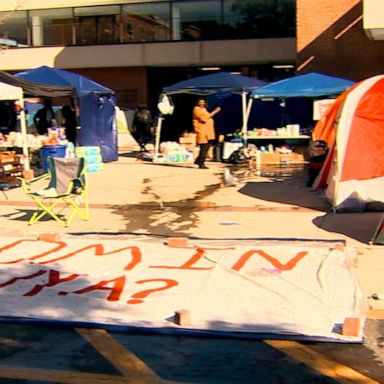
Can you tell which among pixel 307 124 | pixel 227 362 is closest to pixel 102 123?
pixel 307 124

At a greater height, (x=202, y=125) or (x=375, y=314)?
(x=202, y=125)

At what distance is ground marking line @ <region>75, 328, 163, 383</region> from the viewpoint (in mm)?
4414

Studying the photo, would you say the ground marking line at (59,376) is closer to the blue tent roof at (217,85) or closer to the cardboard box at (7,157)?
the cardboard box at (7,157)

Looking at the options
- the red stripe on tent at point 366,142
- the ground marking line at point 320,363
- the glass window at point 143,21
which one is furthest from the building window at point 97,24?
the ground marking line at point 320,363

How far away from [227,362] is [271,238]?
3.86 metres

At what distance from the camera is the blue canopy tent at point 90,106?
18000 mm

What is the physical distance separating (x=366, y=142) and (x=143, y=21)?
2238 centimetres

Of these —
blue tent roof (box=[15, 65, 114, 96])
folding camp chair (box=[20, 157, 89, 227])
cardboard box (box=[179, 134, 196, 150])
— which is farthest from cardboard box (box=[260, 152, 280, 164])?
folding camp chair (box=[20, 157, 89, 227])

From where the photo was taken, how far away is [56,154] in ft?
52.1

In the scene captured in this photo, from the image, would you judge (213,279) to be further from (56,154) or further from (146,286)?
(56,154)

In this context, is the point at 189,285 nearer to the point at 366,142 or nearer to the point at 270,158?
the point at 366,142

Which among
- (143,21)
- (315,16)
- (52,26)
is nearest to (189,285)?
(315,16)

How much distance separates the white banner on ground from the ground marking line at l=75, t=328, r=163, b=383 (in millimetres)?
206

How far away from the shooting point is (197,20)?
98.3ft
